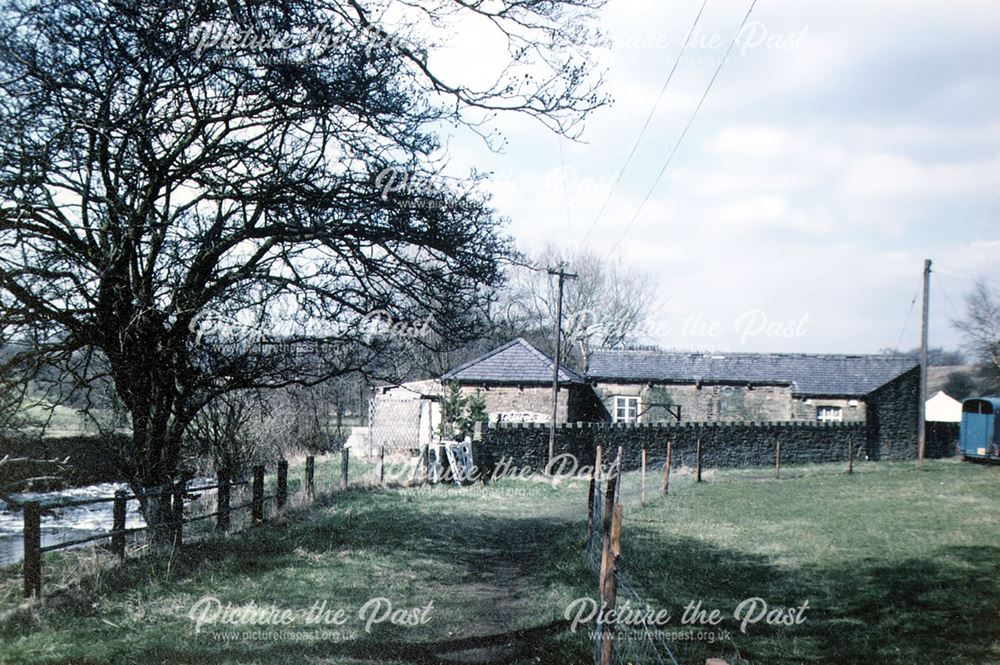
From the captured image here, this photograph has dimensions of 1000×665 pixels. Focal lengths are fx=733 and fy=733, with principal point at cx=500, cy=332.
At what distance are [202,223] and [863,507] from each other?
14790 millimetres

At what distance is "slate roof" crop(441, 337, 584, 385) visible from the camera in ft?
96.3

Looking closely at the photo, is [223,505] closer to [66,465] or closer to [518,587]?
[66,465]

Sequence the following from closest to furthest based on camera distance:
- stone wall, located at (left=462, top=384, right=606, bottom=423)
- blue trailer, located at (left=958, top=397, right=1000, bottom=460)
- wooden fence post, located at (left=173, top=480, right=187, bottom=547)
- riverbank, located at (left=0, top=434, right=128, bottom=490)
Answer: riverbank, located at (left=0, top=434, right=128, bottom=490) < wooden fence post, located at (left=173, top=480, right=187, bottom=547) < stone wall, located at (left=462, top=384, right=606, bottom=423) < blue trailer, located at (left=958, top=397, right=1000, bottom=460)

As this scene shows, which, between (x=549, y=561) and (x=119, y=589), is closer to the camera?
(x=119, y=589)

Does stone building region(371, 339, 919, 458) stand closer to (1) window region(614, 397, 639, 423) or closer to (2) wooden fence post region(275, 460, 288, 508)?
(1) window region(614, 397, 639, 423)

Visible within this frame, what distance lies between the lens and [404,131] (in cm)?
948

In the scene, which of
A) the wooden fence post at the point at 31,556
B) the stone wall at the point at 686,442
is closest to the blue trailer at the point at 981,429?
the stone wall at the point at 686,442

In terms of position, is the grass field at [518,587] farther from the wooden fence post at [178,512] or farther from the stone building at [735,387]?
the stone building at [735,387]

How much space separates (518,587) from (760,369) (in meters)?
30.9

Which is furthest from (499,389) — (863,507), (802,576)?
(802,576)

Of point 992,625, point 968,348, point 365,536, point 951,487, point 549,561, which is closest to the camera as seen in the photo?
point 992,625

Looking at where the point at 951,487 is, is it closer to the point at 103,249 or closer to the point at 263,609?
the point at 263,609

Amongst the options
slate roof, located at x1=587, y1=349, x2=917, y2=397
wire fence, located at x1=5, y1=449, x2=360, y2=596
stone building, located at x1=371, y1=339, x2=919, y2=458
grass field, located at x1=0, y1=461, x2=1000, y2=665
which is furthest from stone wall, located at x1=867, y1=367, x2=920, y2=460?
wire fence, located at x1=5, y1=449, x2=360, y2=596

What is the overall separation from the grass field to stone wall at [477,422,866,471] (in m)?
7.48
